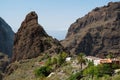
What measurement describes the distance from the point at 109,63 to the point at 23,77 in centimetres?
5633

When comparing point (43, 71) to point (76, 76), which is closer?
point (76, 76)

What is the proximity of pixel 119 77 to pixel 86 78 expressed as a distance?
19.8 m

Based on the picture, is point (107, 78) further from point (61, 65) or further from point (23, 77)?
point (23, 77)

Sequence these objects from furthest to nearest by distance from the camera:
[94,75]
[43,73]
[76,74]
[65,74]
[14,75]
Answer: [14,75] → [43,73] → [65,74] → [76,74] → [94,75]

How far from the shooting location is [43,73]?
170m

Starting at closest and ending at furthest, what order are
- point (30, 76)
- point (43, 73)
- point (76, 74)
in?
point (76, 74) < point (43, 73) < point (30, 76)

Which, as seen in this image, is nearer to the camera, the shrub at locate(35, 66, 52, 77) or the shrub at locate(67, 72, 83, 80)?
the shrub at locate(67, 72, 83, 80)

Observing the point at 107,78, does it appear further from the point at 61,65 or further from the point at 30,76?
the point at 30,76

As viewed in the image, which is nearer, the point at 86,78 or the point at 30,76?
the point at 86,78

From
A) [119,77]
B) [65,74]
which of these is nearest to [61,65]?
[65,74]

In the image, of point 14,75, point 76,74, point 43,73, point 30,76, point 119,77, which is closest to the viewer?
point 119,77

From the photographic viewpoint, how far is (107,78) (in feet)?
400

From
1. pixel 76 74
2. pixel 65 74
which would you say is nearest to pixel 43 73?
pixel 65 74

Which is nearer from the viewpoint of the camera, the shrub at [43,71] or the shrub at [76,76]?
the shrub at [76,76]
